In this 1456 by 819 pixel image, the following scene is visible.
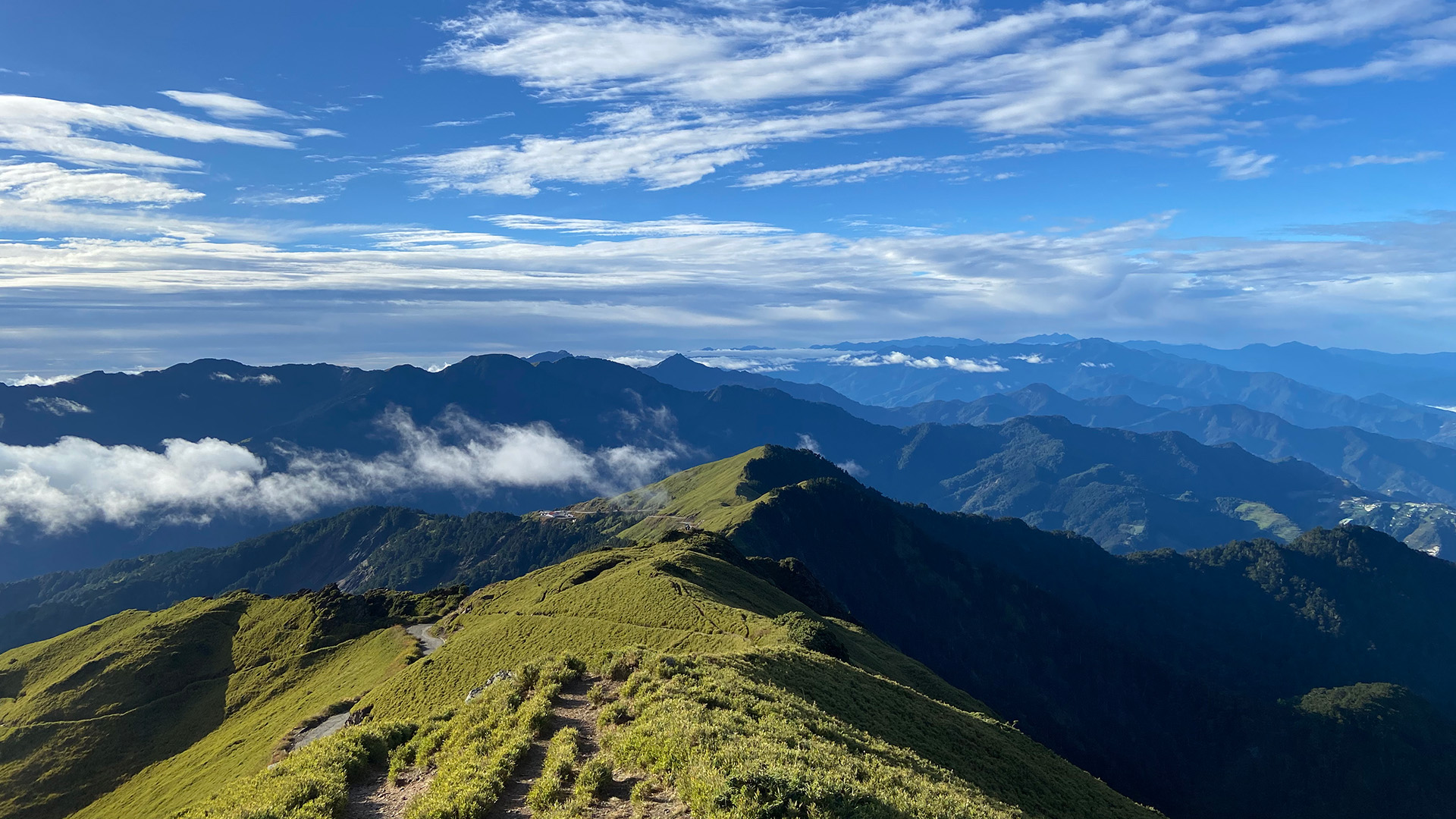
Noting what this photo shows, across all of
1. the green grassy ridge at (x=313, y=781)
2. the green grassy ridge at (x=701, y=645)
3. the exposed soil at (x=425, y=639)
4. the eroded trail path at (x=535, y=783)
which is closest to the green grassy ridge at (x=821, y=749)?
the green grassy ridge at (x=701, y=645)

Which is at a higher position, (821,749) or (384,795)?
(821,749)

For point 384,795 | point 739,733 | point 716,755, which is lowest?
point 384,795

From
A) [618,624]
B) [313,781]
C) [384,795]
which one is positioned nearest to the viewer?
[313,781]

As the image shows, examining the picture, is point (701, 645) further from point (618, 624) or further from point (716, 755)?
point (716, 755)

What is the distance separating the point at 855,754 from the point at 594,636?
6141 centimetres

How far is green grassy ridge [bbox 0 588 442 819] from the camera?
318ft

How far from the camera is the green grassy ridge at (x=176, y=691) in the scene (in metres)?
96.8

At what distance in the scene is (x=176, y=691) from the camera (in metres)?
128

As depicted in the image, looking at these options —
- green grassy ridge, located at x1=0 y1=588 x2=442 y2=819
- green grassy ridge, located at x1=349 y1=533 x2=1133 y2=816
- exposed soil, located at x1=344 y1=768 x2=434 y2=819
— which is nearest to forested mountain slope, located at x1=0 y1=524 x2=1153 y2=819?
green grassy ridge, located at x1=349 y1=533 x2=1133 y2=816

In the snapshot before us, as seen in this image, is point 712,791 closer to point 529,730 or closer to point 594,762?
point 594,762

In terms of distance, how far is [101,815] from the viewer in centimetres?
9100

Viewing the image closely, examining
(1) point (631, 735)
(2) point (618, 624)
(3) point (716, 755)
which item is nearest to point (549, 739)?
(1) point (631, 735)

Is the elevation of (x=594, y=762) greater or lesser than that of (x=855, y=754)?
greater

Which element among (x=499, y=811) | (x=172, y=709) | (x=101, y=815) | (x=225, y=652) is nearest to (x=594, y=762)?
(x=499, y=811)
